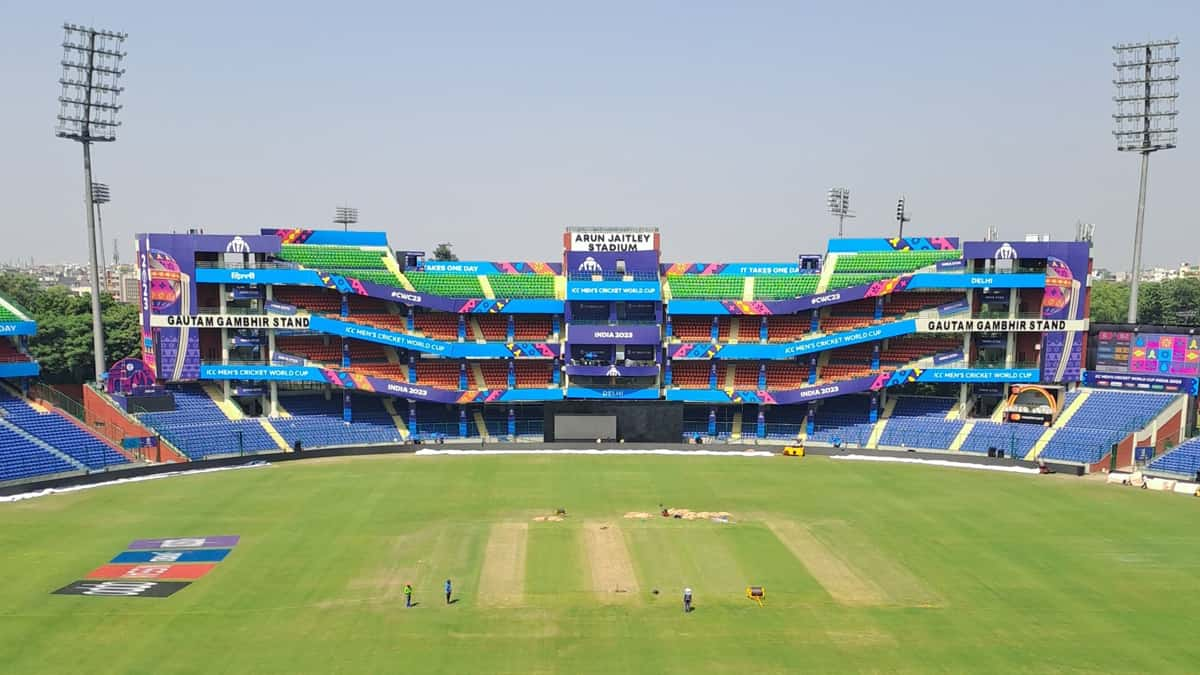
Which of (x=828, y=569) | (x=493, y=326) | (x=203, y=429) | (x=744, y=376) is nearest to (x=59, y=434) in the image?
(x=203, y=429)

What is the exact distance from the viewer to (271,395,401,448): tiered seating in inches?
2955

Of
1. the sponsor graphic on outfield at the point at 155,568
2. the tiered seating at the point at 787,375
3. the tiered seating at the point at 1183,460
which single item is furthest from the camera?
the tiered seating at the point at 787,375

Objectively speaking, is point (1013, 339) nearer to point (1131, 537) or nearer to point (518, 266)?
point (1131, 537)

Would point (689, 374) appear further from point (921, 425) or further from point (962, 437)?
point (962, 437)

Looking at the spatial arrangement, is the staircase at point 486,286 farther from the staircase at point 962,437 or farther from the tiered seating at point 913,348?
the staircase at point 962,437

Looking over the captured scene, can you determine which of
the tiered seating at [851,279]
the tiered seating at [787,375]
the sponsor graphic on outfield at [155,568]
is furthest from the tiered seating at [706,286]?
the sponsor graphic on outfield at [155,568]

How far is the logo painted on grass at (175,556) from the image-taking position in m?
43.7

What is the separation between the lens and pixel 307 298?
80000 millimetres

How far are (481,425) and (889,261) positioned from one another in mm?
46167

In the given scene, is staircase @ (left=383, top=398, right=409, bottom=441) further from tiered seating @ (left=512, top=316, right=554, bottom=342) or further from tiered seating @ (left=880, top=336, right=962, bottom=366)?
tiered seating @ (left=880, top=336, right=962, bottom=366)

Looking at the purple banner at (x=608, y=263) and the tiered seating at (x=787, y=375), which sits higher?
the purple banner at (x=608, y=263)

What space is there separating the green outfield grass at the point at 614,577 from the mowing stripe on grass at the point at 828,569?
0.62 feet

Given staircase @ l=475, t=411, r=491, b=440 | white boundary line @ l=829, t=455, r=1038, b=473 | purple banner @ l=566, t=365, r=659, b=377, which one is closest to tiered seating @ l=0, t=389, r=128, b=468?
staircase @ l=475, t=411, r=491, b=440

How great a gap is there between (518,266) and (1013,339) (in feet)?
166
